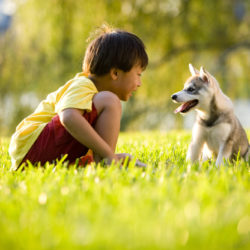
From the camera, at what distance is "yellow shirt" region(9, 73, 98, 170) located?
234cm

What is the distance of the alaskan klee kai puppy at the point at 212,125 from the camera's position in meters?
2.80

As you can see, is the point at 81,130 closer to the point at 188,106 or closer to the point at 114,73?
the point at 114,73

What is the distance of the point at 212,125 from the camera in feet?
9.33

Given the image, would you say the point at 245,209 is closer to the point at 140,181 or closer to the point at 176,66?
the point at 140,181

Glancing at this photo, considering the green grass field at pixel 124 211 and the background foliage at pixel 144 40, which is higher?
the background foliage at pixel 144 40

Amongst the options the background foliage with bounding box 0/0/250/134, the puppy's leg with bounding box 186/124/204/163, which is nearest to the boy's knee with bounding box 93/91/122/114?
the puppy's leg with bounding box 186/124/204/163

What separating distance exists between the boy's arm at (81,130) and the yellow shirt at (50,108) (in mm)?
45

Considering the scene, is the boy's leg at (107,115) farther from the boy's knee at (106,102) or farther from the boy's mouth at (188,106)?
the boy's mouth at (188,106)

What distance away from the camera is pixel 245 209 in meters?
1.35

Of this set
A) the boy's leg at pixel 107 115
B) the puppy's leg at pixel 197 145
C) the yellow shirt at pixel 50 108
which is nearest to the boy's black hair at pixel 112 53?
the yellow shirt at pixel 50 108

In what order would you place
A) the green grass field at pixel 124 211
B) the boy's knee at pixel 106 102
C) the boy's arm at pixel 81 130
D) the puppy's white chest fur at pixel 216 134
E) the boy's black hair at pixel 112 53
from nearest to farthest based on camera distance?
the green grass field at pixel 124 211
the boy's arm at pixel 81 130
the boy's knee at pixel 106 102
the boy's black hair at pixel 112 53
the puppy's white chest fur at pixel 216 134

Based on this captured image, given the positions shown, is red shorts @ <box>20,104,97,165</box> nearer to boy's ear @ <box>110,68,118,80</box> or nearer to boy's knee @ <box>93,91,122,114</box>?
boy's knee @ <box>93,91,122,114</box>

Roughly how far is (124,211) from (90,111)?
114 centimetres

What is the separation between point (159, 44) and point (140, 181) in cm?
798
